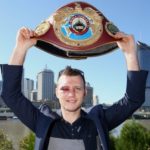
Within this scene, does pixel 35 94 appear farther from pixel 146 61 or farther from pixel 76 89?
pixel 76 89

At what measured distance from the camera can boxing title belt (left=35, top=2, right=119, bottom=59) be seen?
169 inches

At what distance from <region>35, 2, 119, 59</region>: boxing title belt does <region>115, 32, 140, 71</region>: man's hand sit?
0.08 meters

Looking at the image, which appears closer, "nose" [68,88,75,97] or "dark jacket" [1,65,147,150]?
"nose" [68,88,75,97]

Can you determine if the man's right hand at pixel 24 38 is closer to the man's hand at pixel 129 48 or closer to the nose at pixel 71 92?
the nose at pixel 71 92

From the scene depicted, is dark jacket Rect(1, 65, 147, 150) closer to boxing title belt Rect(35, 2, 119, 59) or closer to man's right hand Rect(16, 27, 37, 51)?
man's right hand Rect(16, 27, 37, 51)

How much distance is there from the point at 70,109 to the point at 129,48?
2.91 feet

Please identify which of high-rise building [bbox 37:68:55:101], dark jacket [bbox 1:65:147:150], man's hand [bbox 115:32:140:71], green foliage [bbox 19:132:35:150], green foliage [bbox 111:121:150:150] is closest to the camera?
dark jacket [bbox 1:65:147:150]

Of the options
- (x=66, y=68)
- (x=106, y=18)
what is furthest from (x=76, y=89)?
(x=106, y=18)

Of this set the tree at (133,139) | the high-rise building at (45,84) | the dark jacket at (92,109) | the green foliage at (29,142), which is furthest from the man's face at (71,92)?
the high-rise building at (45,84)

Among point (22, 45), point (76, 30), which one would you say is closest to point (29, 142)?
point (76, 30)

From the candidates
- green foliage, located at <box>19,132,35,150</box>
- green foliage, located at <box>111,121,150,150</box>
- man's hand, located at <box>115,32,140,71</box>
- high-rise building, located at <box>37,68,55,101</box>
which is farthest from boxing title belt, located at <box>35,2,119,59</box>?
high-rise building, located at <box>37,68,55,101</box>

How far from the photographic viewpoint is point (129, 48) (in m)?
4.20

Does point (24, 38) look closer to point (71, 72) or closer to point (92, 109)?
point (71, 72)

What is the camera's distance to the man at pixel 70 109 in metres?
3.82
